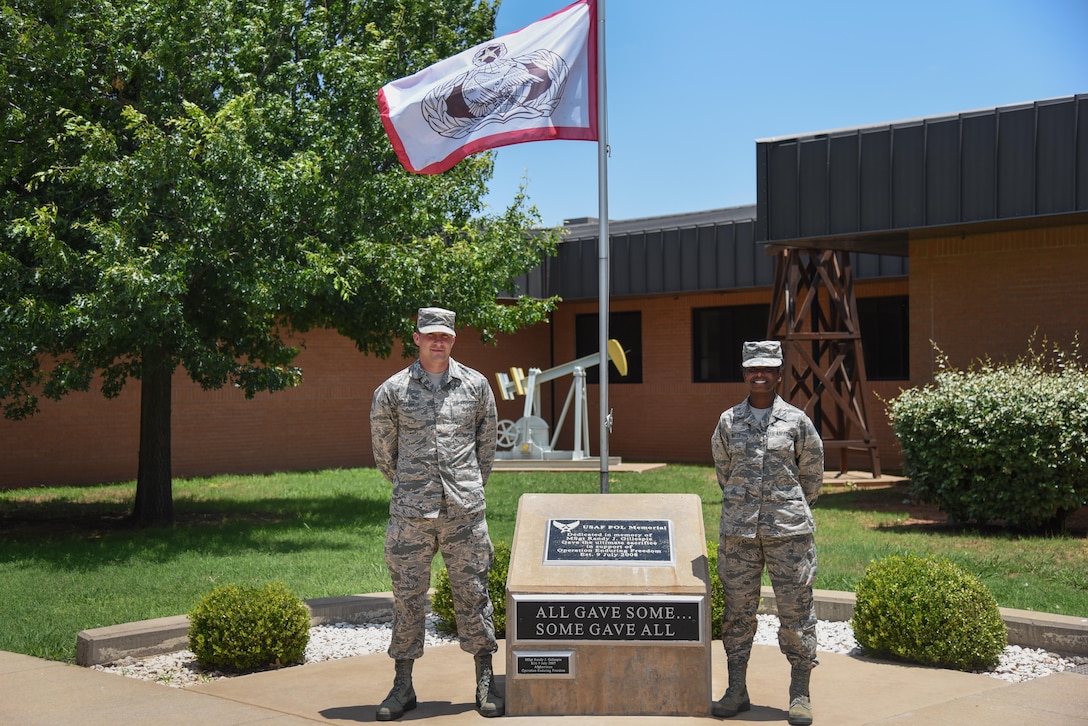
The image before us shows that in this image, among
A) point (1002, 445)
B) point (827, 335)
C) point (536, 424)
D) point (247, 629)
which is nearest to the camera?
point (247, 629)

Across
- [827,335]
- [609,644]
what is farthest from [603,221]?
[827,335]

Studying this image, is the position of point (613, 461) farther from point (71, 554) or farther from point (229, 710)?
→ point (229, 710)

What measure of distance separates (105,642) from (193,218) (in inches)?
235

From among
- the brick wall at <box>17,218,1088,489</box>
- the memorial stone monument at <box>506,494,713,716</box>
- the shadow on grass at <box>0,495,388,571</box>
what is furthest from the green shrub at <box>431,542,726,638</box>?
the brick wall at <box>17,218,1088,489</box>

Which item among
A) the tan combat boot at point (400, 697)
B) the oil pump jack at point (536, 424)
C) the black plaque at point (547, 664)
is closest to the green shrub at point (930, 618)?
the black plaque at point (547, 664)

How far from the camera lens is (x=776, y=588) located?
6.37 m

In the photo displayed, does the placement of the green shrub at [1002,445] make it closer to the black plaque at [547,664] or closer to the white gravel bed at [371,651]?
the white gravel bed at [371,651]

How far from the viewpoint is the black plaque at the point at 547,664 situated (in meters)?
6.39

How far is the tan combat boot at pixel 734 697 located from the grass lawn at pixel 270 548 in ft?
12.2

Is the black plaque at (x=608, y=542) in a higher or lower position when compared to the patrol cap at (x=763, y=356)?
lower

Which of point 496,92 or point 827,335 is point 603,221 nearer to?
point 496,92

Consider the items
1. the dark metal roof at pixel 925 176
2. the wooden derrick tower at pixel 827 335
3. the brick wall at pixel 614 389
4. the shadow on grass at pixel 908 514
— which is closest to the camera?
the shadow on grass at pixel 908 514

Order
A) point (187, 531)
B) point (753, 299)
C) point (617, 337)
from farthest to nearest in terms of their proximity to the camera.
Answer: point (617, 337) → point (753, 299) → point (187, 531)

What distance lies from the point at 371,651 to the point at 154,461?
811cm
